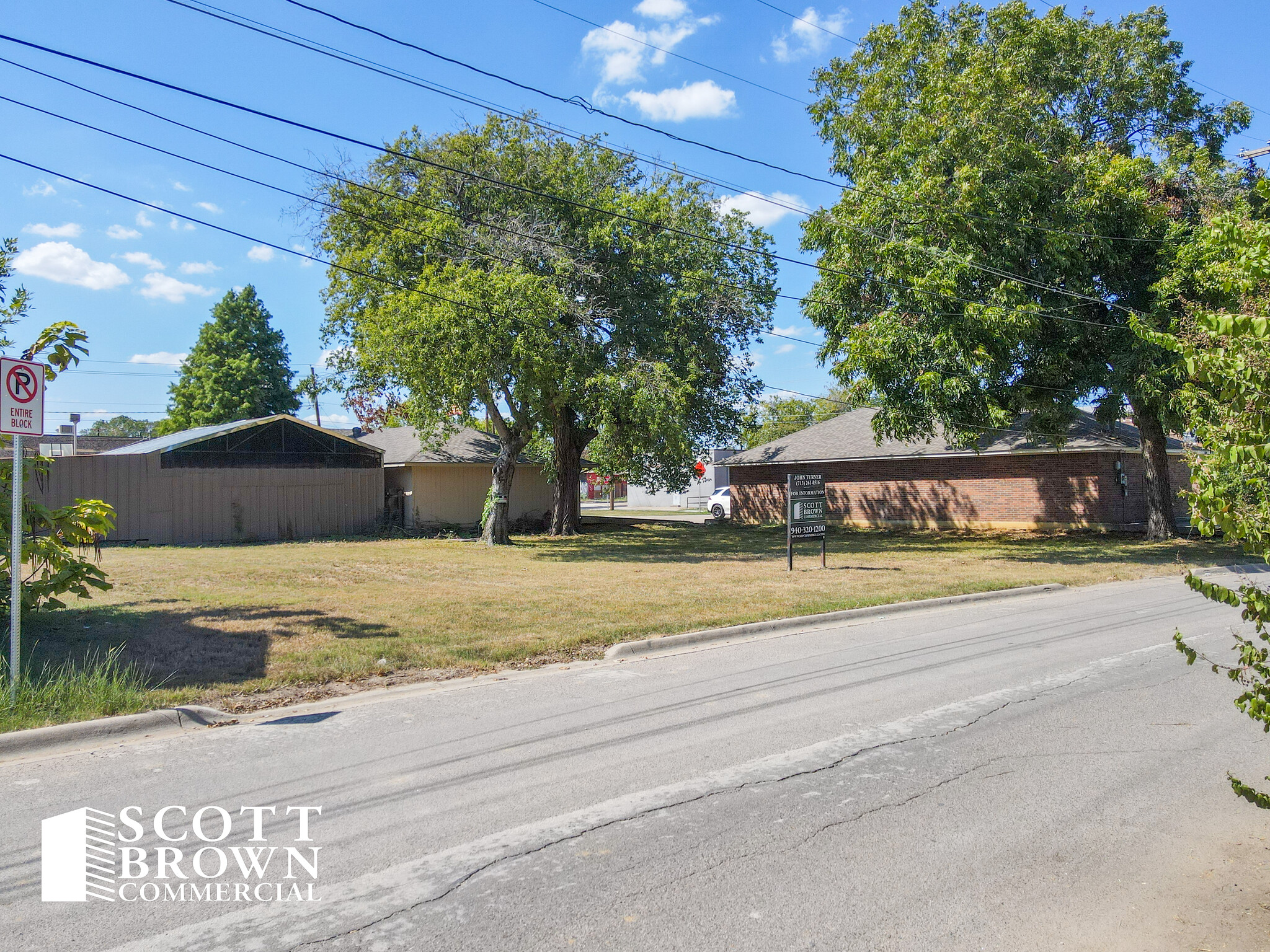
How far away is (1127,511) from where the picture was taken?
27766 mm

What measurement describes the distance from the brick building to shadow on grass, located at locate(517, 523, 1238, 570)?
2.45ft

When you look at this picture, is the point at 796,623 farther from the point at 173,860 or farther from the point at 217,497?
the point at 217,497

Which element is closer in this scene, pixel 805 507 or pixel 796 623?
pixel 796 623

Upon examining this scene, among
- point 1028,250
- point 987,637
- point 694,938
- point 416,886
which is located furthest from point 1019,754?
point 1028,250

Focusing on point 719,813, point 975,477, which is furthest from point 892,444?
point 719,813

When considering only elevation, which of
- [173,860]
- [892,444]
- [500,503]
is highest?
[892,444]

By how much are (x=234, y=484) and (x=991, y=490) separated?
25.8 meters

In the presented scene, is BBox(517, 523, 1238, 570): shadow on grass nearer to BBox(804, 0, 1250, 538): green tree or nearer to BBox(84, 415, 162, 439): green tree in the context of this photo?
BBox(804, 0, 1250, 538): green tree

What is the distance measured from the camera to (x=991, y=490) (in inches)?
1167

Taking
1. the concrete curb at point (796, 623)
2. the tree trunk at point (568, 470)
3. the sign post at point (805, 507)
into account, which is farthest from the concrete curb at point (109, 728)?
the tree trunk at point (568, 470)

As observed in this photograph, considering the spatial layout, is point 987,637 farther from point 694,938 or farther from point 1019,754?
point 694,938

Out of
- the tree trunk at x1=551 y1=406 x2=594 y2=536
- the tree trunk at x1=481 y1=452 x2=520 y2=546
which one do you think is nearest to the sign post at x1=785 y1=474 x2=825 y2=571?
the tree trunk at x1=481 y1=452 x2=520 y2=546

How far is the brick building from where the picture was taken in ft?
89.8

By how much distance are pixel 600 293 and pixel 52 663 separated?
60.6 ft
